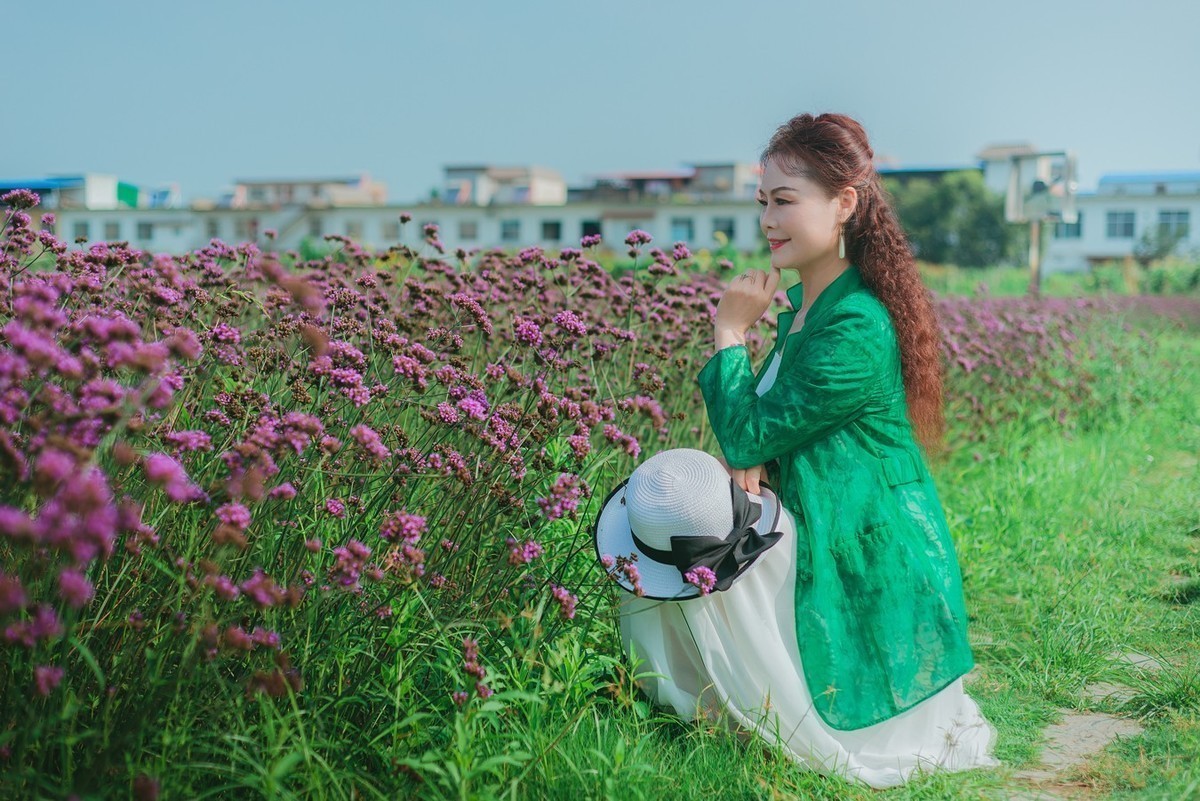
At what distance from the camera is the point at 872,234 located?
3188mm

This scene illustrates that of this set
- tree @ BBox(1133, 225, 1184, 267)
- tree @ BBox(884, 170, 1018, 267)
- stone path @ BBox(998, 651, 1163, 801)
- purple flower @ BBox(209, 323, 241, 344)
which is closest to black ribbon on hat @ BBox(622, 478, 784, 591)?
stone path @ BBox(998, 651, 1163, 801)

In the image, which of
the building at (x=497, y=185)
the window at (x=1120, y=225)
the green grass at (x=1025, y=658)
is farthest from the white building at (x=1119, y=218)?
the green grass at (x=1025, y=658)

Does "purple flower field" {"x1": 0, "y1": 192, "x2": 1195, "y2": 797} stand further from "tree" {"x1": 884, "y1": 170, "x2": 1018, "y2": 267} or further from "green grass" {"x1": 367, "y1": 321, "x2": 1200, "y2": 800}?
"tree" {"x1": 884, "y1": 170, "x2": 1018, "y2": 267}

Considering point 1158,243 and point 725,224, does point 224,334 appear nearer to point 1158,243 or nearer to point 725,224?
point 725,224

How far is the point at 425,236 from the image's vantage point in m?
4.46

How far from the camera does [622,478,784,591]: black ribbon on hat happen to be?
2.76 metres

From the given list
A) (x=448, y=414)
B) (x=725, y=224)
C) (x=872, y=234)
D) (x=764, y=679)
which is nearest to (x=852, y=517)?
(x=764, y=679)

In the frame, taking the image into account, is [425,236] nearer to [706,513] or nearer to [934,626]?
[706,513]

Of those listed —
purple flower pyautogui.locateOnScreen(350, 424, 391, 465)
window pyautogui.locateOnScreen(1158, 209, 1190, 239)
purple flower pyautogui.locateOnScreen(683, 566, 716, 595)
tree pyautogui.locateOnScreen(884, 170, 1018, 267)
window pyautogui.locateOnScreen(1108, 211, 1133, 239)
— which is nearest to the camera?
purple flower pyautogui.locateOnScreen(350, 424, 391, 465)

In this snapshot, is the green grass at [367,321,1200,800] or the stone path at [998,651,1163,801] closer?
the green grass at [367,321,1200,800]

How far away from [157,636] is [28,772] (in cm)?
79

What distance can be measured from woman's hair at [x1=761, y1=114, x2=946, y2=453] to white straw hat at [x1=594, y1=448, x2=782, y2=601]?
1.88 ft

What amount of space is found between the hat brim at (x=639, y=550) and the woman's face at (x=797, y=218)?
2.01 feet

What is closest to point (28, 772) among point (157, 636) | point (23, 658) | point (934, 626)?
point (23, 658)
